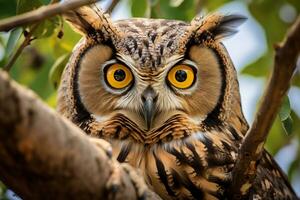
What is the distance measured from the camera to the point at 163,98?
11.5ft

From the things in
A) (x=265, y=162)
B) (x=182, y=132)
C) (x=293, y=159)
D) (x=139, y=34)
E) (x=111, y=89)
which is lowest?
(x=293, y=159)

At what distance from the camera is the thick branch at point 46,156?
2039 millimetres

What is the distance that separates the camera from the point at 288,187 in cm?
404

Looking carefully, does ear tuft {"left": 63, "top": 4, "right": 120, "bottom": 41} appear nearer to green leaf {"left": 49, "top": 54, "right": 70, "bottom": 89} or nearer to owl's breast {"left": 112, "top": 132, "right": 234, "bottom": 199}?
green leaf {"left": 49, "top": 54, "right": 70, "bottom": 89}

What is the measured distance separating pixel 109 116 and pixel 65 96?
0.97 feet

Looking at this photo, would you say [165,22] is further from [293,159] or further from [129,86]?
[293,159]

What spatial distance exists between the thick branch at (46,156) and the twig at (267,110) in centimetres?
51

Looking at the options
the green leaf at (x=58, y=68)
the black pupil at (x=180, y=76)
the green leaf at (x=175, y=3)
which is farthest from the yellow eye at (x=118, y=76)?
the green leaf at (x=175, y=3)

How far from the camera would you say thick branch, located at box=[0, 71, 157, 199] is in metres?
2.04

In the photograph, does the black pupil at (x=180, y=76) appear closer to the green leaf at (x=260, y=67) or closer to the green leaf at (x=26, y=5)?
the green leaf at (x=26, y=5)

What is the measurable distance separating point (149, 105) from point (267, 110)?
1.05 metres

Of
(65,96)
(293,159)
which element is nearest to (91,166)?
(65,96)

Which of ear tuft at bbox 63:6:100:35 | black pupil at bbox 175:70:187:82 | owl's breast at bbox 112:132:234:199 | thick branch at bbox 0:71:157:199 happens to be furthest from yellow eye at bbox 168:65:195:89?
thick branch at bbox 0:71:157:199

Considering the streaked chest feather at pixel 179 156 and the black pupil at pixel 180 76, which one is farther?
the black pupil at pixel 180 76
